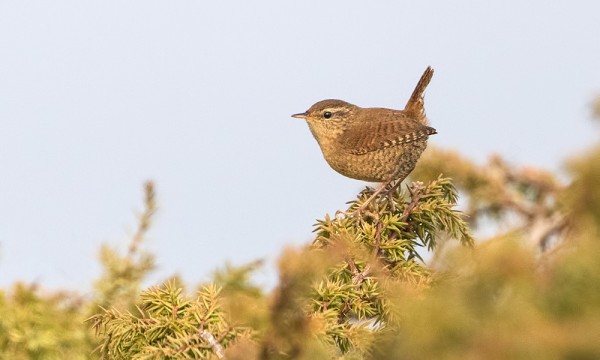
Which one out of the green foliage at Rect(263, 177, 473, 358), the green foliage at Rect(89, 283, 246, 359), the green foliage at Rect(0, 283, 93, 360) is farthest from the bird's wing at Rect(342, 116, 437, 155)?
the green foliage at Rect(89, 283, 246, 359)

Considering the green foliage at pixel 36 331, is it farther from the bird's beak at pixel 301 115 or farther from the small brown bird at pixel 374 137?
the bird's beak at pixel 301 115

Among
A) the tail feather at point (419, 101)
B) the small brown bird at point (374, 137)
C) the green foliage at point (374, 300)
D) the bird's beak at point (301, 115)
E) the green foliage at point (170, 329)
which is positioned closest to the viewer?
the green foliage at point (374, 300)

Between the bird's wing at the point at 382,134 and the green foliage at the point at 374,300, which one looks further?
the bird's wing at the point at 382,134

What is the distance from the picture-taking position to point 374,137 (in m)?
5.94

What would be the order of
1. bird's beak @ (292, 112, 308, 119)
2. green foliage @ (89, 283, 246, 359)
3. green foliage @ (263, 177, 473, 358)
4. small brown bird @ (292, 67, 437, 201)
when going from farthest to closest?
1. bird's beak @ (292, 112, 308, 119)
2. small brown bird @ (292, 67, 437, 201)
3. green foliage @ (263, 177, 473, 358)
4. green foliage @ (89, 283, 246, 359)

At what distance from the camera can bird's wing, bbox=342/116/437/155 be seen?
5680 mm

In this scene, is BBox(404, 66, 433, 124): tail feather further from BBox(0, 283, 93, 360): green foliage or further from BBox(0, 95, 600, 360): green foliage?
BBox(0, 283, 93, 360): green foliage

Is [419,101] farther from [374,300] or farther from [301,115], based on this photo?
[374,300]

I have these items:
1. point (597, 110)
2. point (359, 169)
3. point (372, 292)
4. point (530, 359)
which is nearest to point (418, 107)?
point (359, 169)

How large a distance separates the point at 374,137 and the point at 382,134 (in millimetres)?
57

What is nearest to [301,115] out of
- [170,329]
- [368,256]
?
[368,256]

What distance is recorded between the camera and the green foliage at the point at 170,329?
2.31 metres

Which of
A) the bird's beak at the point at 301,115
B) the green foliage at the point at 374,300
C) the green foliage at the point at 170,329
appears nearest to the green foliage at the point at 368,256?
the green foliage at the point at 374,300

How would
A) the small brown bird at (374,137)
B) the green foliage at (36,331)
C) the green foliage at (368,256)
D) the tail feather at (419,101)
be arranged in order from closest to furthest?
the green foliage at (368,256) → the green foliage at (36,331) → the small brown bird at (374,137) → the tail feather at (419,101)
